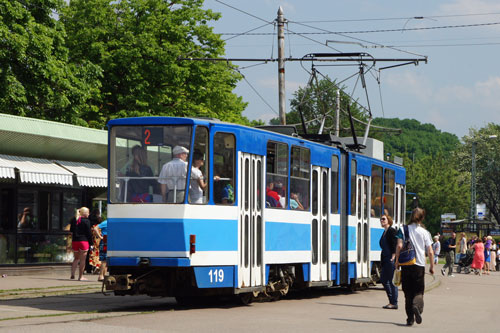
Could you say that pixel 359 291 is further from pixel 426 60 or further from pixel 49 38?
pixel 49 38

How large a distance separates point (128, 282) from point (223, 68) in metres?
30.7

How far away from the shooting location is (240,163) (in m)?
14.8

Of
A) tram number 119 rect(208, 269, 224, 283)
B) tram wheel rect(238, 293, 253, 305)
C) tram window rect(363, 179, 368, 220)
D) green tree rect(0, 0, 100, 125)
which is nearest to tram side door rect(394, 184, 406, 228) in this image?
tram window rect(363, 179, 368, 220)

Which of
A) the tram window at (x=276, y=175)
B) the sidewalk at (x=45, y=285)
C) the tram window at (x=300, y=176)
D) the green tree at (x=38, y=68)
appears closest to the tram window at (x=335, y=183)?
the tram window at (x=300, y=176)

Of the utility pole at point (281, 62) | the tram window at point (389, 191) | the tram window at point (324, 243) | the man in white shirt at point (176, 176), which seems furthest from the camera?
the utility pole at point (281, 62)

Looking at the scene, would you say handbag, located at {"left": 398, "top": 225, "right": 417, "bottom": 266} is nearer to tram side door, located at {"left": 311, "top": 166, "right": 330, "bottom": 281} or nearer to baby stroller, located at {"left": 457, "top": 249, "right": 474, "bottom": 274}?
tram side door, located at {"left": 311, "top": 166, "right": 330, "bottom": 281}

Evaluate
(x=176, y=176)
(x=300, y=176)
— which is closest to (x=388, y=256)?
A: (x=300, y=176)

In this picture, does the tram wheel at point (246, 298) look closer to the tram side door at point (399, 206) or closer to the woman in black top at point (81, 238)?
the woman in black top at point (81, 238)

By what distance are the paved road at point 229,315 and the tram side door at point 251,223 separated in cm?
55

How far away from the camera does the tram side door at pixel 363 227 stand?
20312 millimetres

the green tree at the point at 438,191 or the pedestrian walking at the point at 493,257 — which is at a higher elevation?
the green tree at the point at 438,191

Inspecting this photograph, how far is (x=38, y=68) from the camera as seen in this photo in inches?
1340

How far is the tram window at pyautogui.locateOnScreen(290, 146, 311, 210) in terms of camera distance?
16.8 m

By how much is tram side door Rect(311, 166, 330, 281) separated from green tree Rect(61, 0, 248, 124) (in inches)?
918
